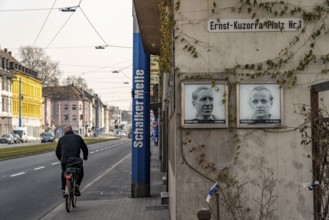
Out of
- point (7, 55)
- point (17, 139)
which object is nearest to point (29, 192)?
point (17, 139)

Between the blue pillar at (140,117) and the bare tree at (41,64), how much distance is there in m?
77.7

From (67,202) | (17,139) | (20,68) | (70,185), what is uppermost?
(20,68)

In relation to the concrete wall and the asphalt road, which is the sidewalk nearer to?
the asphalt road

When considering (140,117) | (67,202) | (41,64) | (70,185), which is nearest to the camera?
(67,202)

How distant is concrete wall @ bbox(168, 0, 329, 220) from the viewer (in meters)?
6.81

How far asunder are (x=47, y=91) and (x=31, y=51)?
48.2ft

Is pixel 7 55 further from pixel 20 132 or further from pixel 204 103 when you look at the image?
pixel 204 103

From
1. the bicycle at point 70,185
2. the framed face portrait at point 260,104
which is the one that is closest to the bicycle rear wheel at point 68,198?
the bicycle at point 70,185

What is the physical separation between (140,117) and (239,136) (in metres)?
6.58

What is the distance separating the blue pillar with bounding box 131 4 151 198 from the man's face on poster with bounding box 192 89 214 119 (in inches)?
250

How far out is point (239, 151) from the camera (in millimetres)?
6828

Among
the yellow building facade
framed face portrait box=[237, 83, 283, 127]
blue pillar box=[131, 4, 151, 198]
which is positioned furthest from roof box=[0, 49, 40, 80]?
framed face portrait box=[237, 83, 283, 127]

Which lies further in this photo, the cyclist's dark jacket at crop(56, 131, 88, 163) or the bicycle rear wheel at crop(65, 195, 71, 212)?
the cyclist's dark jacket at crop(56, 131, 88, 163)

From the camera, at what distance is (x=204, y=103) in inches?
273
